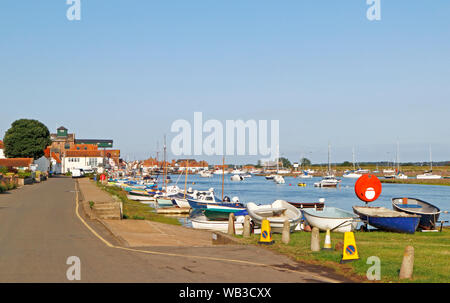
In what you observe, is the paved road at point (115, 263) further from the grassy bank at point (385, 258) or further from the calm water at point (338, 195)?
the calm water at point (338, 195)

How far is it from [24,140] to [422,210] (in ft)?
345

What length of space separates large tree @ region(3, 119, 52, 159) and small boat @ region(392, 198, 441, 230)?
334 feet

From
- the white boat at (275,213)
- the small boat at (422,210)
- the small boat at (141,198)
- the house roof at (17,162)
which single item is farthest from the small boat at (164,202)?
the house roof at (17,162)

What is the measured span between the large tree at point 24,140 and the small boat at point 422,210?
334ft

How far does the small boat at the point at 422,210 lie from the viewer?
32250 millimetres

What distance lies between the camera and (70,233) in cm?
2269

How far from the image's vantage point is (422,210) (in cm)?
3578

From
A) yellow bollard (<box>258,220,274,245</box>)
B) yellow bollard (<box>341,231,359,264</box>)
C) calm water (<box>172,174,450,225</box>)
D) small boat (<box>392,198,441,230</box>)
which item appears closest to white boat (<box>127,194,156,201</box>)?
calm water (<box>172,174,450,225</box>)

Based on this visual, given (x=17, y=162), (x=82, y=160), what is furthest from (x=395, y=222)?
(x=82, y=160)

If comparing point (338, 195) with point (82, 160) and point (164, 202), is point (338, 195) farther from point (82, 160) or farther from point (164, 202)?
point (82, 160)

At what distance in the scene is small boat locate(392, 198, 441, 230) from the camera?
32.2 metres
